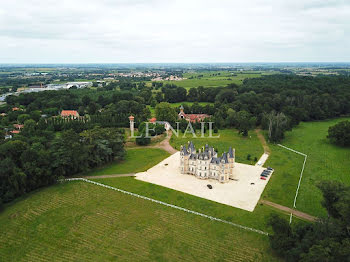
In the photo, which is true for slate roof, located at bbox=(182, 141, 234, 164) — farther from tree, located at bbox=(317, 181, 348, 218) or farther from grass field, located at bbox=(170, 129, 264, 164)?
tree, located at bbox=(317, 181, 348, 218)

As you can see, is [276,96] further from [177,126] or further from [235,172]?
[235,172]

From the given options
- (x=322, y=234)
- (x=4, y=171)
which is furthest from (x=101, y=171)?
(x=322, y=234)

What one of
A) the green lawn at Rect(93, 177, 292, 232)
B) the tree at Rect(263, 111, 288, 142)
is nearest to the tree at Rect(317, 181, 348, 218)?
the green lawn at Rect(93, 177, 292, 232)

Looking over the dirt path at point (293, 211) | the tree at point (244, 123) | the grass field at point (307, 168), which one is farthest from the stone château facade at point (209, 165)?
the tree at point (244, 123)

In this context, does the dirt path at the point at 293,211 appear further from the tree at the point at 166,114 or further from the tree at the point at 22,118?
the tree at the point at 22,118

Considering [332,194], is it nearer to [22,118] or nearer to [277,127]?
[277,127]

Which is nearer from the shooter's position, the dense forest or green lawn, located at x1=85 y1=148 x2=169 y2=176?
the dense forest
